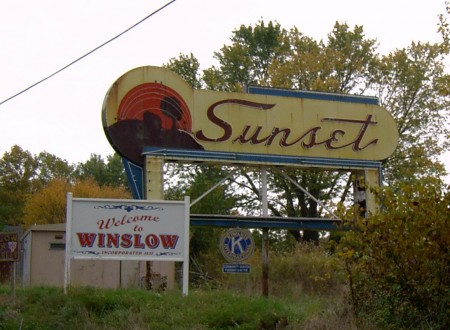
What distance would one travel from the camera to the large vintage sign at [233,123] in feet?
63.1

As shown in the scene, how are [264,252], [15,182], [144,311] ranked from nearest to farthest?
[144,311]
[264,252]
[15,182]

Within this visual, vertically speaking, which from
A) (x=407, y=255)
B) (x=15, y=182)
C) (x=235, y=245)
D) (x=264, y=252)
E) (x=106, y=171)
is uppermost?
(x=106, y=171)

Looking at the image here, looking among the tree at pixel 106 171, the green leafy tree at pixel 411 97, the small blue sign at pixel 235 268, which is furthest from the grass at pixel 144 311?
the tree at pixel 106 171

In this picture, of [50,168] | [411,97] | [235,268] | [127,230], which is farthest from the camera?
[50,168]

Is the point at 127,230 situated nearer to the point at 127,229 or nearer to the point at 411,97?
the point at 127,229

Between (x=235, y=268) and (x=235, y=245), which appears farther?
(x=235, y=245)

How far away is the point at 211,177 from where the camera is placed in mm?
37781

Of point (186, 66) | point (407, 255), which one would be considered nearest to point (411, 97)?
point (186, 66)

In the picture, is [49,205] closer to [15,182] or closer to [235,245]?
[15,182]

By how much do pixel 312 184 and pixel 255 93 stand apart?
647 inches

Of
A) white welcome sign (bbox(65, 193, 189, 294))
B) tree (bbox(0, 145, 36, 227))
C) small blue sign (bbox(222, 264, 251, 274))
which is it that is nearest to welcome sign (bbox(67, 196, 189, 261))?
white welcome sign (bbox(65, 193, 189, 294))

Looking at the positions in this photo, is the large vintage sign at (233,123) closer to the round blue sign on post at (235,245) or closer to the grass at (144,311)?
the round blue sign on post at (235,245)

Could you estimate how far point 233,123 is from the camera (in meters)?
20.2

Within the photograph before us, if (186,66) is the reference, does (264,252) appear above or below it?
below
